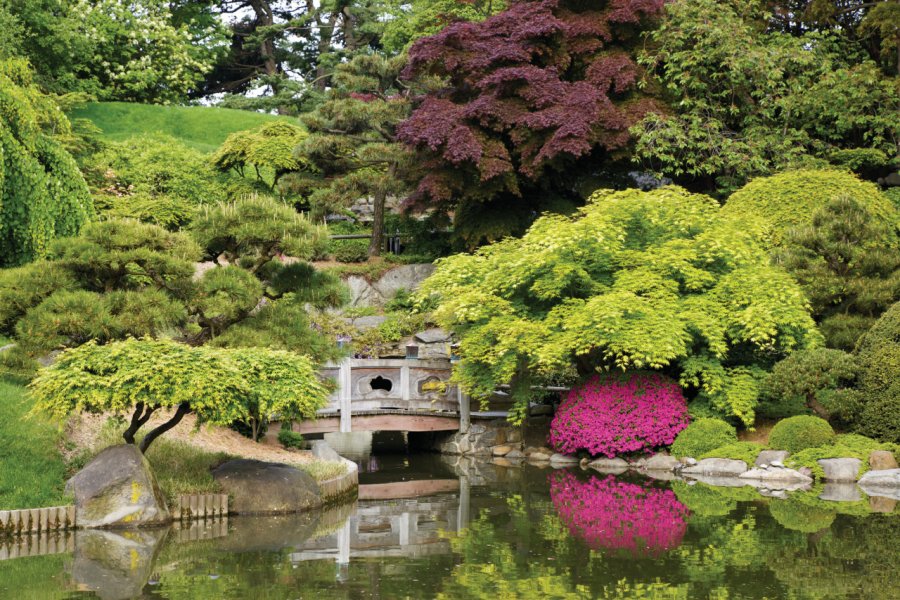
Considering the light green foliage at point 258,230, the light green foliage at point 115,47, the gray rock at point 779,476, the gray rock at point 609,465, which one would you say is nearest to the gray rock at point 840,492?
the gray rock at point 779,476

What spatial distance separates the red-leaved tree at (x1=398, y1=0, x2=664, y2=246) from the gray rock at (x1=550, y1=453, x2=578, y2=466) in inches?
266

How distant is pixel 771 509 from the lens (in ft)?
44.4

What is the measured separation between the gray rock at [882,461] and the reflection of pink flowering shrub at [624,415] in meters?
3.46

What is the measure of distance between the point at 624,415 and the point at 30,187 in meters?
10.7

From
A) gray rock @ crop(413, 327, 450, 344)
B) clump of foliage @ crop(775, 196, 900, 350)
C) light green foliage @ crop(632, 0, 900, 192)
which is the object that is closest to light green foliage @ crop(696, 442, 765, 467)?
clump of foliage @ crop(775, 196, 900, 350)

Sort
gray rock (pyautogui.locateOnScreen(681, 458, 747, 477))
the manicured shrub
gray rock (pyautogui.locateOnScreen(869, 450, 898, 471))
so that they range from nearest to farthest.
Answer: gray rock (pyautogui.locateOnScreen(869, 450, 898, 471))
gray rock (pyautogui.locateOnScreen(681, 458, 747, 477))
the manicured shrub

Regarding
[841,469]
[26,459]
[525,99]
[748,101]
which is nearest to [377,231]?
[525,99]

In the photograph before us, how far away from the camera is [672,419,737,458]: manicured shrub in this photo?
17.8 metres

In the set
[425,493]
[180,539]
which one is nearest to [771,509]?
[425,493]

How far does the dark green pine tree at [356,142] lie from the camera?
25.2 metres

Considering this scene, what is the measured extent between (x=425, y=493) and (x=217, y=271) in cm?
467

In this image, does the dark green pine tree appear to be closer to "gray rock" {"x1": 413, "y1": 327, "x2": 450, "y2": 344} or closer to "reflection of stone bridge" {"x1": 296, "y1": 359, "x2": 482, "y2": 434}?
"gray rock" {"x1": 413, "y1": 327, "x2": 450, "y2": 344}

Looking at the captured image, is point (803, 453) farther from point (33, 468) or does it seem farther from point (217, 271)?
point (33, 468)

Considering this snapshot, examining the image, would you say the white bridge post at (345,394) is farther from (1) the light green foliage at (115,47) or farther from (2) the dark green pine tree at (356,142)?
(1) the light green foliage at (115,47)
